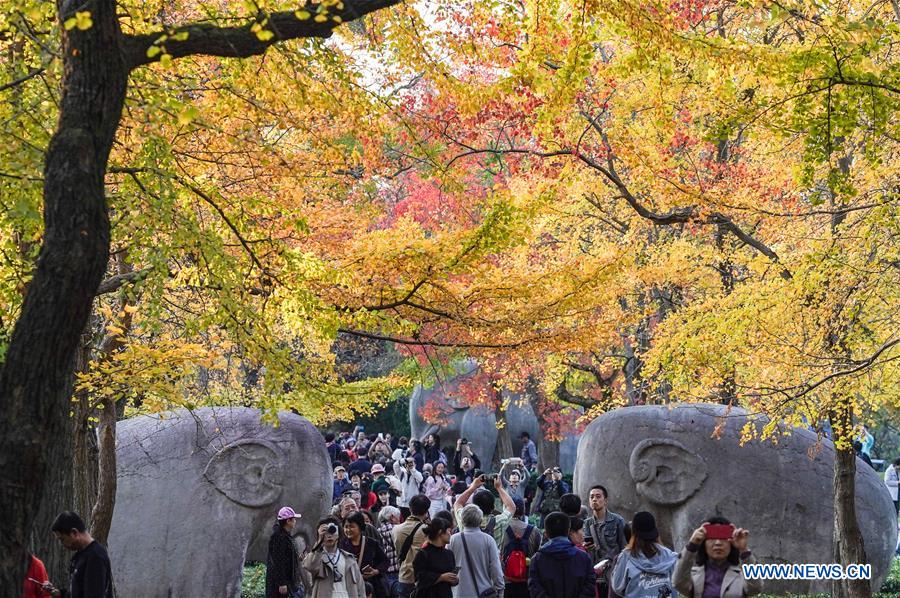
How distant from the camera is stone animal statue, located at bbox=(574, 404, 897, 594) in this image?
13391 millimetres

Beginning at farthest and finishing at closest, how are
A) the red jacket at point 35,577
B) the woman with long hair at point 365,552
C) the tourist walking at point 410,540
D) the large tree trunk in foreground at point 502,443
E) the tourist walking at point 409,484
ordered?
the large tree trunk in foreground at point 502,443, the tourist walking at point 409,484, the woman with long hair at point 365,552, the tourist walking at point 410,540, the red jacket at point 35,577

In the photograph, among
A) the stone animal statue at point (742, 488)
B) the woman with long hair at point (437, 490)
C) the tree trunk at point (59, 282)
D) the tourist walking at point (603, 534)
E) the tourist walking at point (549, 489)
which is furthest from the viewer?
the woman with long hair at point (437, 490)

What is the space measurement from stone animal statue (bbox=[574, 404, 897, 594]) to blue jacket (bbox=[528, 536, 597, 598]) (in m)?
5.81

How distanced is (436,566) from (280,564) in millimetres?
2251

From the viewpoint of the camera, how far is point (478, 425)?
34469 mm

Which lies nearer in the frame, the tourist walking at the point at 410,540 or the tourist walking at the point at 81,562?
the tourist walking at the point at 81,562

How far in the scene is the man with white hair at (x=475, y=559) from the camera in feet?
28.9

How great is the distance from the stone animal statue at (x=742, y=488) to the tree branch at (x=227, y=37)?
892cm

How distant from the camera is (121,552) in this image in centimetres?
1312

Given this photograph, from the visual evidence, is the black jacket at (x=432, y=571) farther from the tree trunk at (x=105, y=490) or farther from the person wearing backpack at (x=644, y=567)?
the tree trunk at (x=105, y=490)

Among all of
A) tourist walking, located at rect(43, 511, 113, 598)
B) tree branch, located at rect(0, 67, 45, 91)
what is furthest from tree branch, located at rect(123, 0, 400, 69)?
tourist walking, located at rect(43, 511, 113, 598)

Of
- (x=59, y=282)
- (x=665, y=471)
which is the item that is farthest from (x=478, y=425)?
(x=59, y=282)

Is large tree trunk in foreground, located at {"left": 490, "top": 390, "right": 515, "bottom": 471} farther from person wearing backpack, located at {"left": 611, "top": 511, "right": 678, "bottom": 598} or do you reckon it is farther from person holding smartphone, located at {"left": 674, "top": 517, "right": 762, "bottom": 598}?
person holding smartphone, located at {"left": 674, "top": 517, "right": 762, "bottom": 598}

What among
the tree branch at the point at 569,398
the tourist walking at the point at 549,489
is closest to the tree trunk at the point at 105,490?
the tourist walking at the point at 549,489
